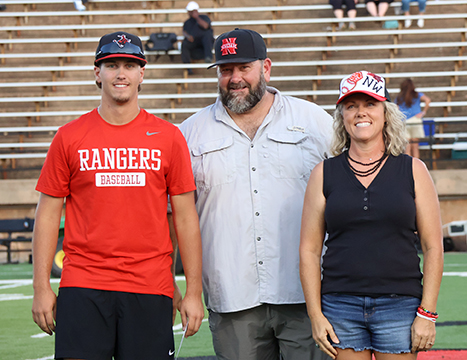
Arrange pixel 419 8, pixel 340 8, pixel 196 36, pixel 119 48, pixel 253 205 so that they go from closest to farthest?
pixel 119 48 < pixel 253 205 < pixel 196 36 < pixel 340 8 < pixel 419 8

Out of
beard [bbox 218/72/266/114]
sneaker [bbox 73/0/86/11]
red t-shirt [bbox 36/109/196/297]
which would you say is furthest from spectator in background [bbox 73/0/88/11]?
red t-shirt [bbox 36/109/196/297]

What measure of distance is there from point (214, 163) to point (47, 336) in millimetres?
3290

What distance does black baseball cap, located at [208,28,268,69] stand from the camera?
3463mm

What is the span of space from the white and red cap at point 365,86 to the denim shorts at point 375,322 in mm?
889

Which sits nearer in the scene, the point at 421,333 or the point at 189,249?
the point at 421,333

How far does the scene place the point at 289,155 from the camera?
3494 mm

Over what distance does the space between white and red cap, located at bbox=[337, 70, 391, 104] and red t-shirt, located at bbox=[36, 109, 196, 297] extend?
2.72 ft

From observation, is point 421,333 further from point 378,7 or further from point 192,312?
point 378,7

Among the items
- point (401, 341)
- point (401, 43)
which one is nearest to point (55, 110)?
point (401, 43)

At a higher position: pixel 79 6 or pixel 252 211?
pixel 79 6

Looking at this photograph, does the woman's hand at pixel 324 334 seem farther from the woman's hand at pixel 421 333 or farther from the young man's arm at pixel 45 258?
the young man's arm at pixel 45 258

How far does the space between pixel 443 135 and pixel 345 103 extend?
1193 cm

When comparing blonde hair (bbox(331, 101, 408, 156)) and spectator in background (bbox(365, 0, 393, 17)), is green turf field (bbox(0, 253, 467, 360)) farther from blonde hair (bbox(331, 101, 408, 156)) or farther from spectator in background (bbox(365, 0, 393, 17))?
spectator in background (bbox(365, 0, 393, 17))

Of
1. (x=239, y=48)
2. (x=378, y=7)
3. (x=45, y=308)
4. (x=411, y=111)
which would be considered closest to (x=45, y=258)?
(x=45, y=308)
